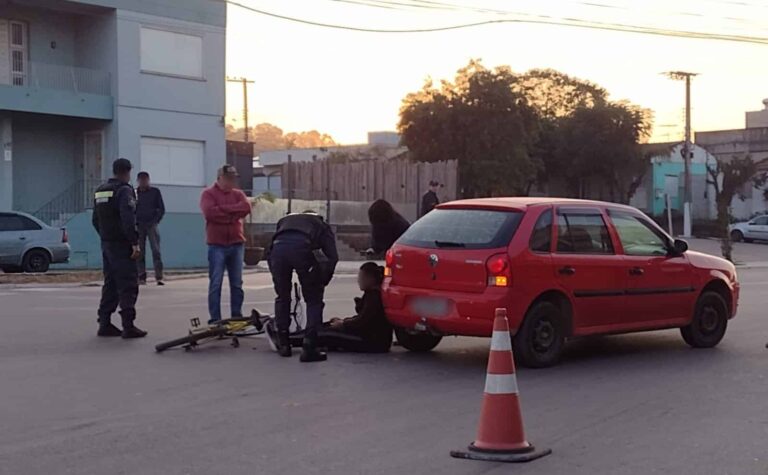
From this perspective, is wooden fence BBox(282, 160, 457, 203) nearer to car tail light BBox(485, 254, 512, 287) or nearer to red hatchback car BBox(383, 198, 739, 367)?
red hatchback car BBox(383, 198, 739, 367)

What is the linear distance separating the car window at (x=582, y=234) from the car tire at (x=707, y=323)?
1.57m

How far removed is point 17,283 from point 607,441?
1469 cm

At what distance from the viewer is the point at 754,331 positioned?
487 inches

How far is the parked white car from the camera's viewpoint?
46719 millimetres

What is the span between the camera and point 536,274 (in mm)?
9195

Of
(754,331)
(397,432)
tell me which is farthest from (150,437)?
(754,331)

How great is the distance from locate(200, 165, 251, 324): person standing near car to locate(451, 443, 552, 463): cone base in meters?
5.83

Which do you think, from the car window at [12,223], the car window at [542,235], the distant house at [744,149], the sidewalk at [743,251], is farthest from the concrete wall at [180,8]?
the distant house at [744,149]

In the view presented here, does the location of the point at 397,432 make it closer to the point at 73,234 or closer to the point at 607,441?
the point at 607,441

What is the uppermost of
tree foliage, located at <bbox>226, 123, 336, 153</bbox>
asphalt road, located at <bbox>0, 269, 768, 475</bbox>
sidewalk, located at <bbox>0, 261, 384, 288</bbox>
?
tree foliage, located at <bbox>226, 123, 336, 153</bbox>

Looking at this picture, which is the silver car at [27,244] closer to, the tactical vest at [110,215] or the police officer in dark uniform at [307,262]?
the tactical vest at [110,215]

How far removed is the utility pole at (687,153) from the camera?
166ft

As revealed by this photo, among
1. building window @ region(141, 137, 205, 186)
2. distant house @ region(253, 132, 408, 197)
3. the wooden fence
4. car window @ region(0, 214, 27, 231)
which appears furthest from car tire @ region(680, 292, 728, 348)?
distant house @ region(253, 132, 408, 197)

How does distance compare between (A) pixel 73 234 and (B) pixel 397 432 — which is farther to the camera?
(A) pixel 73 234
